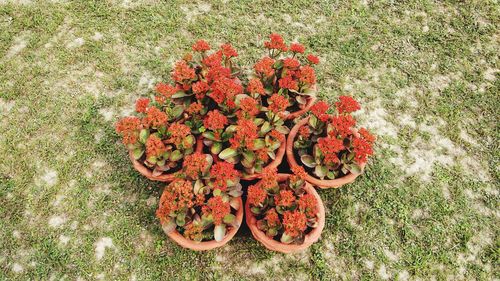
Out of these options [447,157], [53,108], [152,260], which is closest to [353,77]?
[447,157]

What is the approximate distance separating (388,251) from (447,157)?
50.7 inches

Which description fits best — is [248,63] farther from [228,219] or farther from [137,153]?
[228,219]

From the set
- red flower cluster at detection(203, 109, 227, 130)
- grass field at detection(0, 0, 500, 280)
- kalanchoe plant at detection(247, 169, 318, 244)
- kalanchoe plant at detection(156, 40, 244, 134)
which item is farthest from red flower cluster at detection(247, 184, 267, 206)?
kalanchoe plant at detection(156, 40, 244, 134)

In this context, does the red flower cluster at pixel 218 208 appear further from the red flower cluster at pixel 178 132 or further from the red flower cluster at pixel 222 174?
the red flower cluster at pixel 178 132

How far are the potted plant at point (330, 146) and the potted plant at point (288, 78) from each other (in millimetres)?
249

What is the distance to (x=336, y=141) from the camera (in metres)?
3.16

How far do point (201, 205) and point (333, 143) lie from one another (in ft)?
3.96

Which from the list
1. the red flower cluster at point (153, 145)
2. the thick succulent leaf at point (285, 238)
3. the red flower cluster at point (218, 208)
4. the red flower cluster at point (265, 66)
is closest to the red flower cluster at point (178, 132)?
the red flower cluster at point (153, 145)

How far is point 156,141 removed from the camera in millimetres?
3162

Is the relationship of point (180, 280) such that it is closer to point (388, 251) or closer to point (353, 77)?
point (388, 251)

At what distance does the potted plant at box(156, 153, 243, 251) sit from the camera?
2.98 meters

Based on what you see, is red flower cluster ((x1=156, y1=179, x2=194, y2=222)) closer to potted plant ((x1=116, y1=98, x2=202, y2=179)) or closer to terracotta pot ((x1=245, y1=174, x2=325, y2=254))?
potted plant ((x1=116, y1=98, x2=202, y2=179))

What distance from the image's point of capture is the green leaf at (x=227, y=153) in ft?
11.0

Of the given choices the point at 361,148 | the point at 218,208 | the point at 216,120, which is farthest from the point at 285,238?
the point at 216,120
